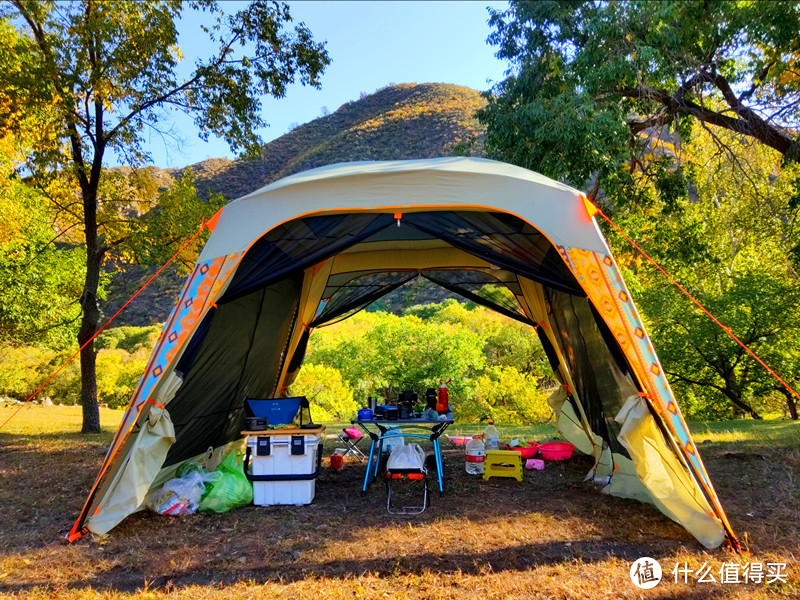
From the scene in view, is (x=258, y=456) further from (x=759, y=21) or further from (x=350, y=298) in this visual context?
(x=759, y=21)

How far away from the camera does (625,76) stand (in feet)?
19.5

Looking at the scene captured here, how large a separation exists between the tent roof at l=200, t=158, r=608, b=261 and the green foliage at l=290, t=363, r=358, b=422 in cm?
806

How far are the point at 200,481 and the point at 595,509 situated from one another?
114 inches

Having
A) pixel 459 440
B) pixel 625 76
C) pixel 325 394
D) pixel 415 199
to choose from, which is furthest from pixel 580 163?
pixel 325 394

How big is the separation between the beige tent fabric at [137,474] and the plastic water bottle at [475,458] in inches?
105

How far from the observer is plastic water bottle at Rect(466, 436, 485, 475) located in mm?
5234

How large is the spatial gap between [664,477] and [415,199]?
7.69ft

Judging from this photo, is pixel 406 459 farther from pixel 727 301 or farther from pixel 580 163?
pixel 727 301

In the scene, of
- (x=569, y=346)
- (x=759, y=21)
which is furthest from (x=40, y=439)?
(x=759, y=21)

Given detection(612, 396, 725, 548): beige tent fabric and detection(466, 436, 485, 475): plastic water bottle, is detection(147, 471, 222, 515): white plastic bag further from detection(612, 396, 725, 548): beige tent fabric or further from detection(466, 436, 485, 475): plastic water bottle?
detection(612, 396, 725, 548): beige tent fabric

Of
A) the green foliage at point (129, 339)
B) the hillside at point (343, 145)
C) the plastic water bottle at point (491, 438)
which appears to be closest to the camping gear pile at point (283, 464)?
the plastic water bottle at point (491, 438)

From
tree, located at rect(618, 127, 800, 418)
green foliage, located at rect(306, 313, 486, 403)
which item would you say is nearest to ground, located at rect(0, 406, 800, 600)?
tree, located at rect(618, 127, 800, 418)

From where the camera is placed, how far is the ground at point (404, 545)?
8.79 ft

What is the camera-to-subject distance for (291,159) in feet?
118
